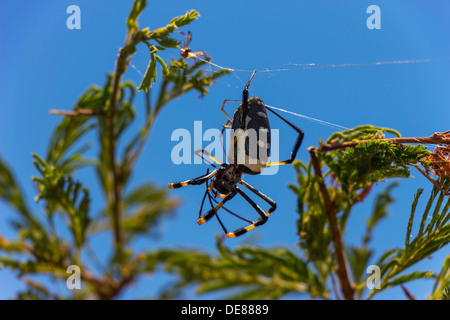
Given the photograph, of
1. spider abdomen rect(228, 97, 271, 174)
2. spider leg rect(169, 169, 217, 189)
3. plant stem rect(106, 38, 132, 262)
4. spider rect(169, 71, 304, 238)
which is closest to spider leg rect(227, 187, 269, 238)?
spider rect(169, 71, 304, 238)

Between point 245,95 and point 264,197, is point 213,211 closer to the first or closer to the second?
point 264,197

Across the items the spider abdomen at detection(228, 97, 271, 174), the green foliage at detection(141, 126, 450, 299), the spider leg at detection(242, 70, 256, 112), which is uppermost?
the spider leg at detection(242, 70, 256, 112)

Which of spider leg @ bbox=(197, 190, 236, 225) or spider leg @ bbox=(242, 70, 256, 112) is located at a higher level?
spider leg @ bbox=(242, 70, 256, 112)

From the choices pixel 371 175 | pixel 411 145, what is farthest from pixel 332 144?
pixel 411 145

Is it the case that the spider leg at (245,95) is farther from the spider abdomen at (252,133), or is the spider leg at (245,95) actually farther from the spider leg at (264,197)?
the spider leg at (264,197)

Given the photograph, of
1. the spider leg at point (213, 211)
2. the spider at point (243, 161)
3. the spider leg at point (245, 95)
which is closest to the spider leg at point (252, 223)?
the spider at point (243, 161)

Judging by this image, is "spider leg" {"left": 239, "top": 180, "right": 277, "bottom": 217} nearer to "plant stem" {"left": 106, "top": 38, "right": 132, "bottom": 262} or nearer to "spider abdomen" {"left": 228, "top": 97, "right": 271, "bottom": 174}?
"spider abdomen" {"left": 228, "top": 97, "right": 271, "bottom": 174}

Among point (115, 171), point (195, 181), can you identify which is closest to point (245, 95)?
point (195, 181)
